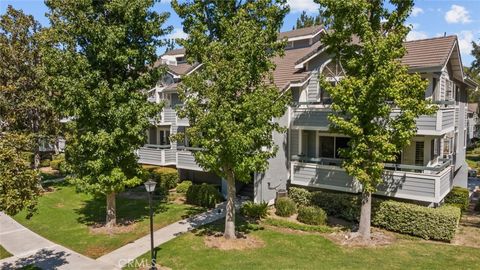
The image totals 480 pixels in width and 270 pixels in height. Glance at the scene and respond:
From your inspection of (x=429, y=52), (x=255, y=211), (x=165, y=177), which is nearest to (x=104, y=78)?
(x=255, y=211)

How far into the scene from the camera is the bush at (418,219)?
15891 millimetres

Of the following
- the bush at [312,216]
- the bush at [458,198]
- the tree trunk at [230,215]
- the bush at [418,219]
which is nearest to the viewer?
the bush at [418,219]

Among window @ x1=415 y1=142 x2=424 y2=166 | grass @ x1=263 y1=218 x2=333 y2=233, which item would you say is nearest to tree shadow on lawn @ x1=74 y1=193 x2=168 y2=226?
grass @ x1=263 y1=218 x2=333 y2=233

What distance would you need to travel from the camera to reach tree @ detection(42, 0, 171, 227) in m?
16.5

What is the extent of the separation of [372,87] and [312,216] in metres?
7.33

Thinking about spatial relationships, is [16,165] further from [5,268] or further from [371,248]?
[371,248]

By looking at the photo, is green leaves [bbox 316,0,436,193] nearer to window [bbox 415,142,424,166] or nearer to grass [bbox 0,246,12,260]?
window [bbox 415,142,424,166]

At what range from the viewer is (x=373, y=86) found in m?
14.9

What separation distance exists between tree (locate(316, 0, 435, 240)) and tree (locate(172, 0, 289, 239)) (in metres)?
2.60

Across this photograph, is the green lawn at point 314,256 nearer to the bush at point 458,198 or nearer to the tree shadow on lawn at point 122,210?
the tree shadow on lawn at point 122,210

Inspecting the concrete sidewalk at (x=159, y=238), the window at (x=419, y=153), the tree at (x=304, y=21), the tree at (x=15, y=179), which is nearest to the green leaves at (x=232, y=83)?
the concrete sidewalk at (x=159, y=238)

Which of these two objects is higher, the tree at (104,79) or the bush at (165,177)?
the tree at (104,79)

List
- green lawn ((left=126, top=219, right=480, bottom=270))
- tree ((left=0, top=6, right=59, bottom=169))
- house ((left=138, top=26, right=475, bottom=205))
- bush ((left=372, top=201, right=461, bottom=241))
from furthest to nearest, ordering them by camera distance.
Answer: tree ((left=0, top=6, right=59, bottom=169)) → house ((left=138, top=26, right=475, bottom=205)) → bush ((left=372, top=201, right=461, bottom=241)) → green lawn ((left=126, top=219, right=480, bottom=270))

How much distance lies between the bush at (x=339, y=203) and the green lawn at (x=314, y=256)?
2.84 meters
